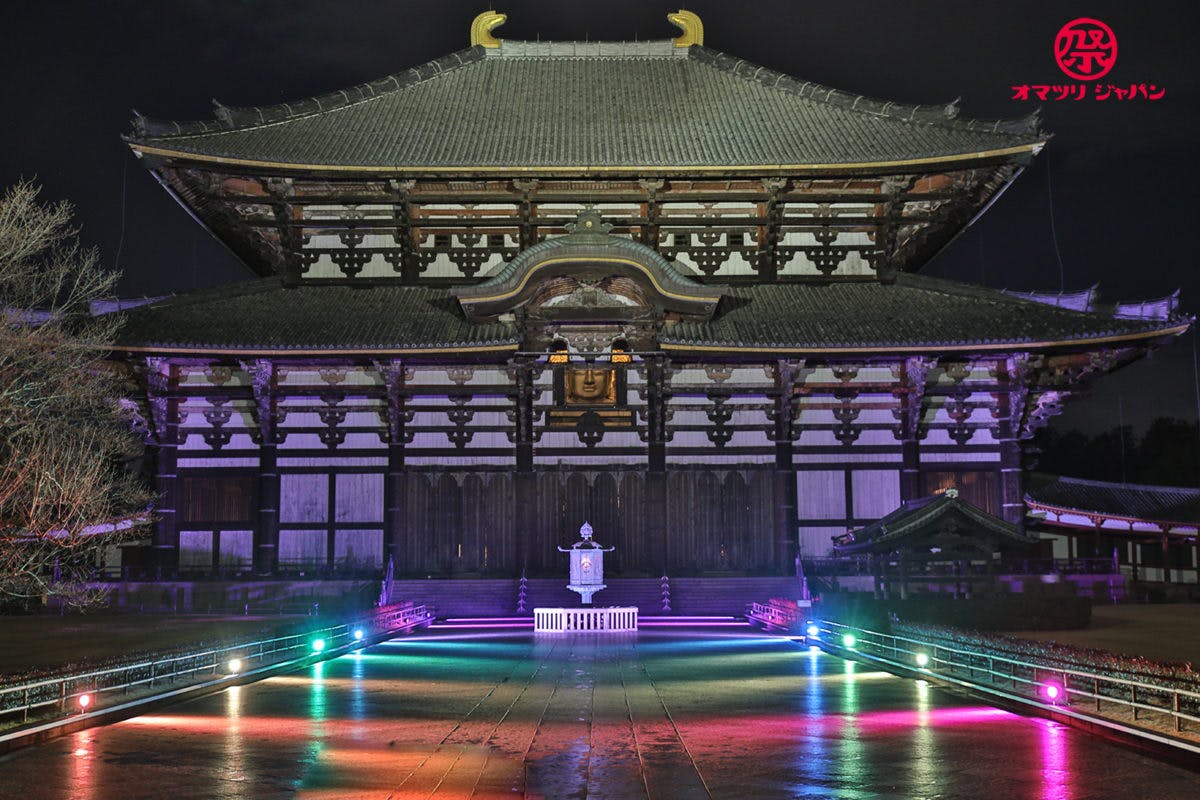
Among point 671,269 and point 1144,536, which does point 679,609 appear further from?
point 1144,536

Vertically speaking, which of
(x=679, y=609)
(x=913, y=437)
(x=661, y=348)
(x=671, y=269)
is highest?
(x=671, y=269)

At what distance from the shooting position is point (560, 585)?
119ft

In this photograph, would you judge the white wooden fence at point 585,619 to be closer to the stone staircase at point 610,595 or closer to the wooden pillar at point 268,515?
the stone staircase at point 610,595

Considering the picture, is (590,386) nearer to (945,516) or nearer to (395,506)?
(395,506)

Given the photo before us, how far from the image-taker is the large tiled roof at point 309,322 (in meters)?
35.5

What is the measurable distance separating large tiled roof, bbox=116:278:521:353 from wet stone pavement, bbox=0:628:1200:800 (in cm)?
1444

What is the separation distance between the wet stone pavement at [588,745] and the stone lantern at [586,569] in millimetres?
12042

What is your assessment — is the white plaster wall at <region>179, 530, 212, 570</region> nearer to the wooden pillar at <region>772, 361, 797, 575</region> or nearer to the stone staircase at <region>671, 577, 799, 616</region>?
the stone staircase at <region>671, 577, 799, 616</region>

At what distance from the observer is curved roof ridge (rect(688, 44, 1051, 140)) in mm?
38781

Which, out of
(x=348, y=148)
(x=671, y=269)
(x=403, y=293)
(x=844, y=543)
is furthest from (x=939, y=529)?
(x=348, y=148)

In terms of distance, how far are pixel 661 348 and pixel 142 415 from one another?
16.3 m

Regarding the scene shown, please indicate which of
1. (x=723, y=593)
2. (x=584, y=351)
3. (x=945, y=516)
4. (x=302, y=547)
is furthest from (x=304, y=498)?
(x=945, y=516)

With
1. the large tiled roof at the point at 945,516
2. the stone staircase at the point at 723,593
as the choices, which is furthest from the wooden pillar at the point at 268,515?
the large tiled roof at the point at 945,516

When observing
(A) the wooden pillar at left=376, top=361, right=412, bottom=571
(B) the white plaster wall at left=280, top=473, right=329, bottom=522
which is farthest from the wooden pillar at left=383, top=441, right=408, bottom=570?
(B) the white plaster wall at left=280, top=473, right=329, bottom=522
